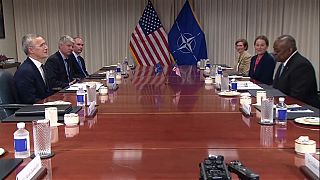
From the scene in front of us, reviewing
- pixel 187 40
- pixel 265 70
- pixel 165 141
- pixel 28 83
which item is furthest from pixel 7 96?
pixel 187 40

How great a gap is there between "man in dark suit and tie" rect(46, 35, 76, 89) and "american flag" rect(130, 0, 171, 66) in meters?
2.16

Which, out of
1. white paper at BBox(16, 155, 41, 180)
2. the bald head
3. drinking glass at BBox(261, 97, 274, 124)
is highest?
the bald head

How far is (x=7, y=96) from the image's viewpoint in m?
3.27

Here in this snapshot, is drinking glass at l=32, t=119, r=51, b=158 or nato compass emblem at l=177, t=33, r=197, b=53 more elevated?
nato compass emblem at l=177, t=33, r=197, b=53

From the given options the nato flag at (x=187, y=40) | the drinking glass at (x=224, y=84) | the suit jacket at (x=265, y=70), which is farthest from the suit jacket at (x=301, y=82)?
the nato flag at (x=187, y=40)

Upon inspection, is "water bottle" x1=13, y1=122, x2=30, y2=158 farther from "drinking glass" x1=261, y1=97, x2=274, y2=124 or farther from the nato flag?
the nato flag

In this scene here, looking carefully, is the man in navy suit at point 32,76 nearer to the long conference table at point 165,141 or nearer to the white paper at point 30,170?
the long conference table at point 165,141

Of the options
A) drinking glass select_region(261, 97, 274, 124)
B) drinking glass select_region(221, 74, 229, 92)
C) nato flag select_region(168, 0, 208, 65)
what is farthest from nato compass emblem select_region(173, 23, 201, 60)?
drinking glass select_region(261, 97, 274, 124)

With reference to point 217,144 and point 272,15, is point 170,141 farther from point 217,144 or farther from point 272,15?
point 272,15

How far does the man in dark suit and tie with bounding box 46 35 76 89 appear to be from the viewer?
475 cm

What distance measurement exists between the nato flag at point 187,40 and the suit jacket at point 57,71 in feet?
9.18

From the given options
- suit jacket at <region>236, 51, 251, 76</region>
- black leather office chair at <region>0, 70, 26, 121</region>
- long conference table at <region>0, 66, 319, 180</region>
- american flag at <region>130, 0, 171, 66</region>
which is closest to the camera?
long conference table at <region>0, 66, 319, 180</region>

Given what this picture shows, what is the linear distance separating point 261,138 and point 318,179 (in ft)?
1.97

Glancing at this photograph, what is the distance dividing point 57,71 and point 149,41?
275cm
